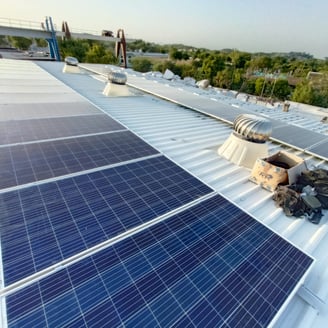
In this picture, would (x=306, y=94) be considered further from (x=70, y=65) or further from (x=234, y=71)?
(x=70, y=65)

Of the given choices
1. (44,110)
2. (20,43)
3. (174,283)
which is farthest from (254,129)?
(20,43)

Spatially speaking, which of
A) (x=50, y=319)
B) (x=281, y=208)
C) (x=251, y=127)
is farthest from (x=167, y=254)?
(x=251, y=127)

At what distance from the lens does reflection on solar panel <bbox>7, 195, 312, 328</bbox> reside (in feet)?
9.02

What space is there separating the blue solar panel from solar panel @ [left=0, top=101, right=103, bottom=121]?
5591mm

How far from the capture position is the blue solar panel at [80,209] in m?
3.39

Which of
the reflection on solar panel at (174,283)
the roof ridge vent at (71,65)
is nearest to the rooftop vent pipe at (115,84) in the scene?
the roof ridge vent at (71,65)

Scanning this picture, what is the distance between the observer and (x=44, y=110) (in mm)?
9852

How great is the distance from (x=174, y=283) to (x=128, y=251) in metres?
0.94

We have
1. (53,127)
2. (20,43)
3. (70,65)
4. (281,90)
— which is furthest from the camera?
(20,43)

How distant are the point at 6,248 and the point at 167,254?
2685 millimetres

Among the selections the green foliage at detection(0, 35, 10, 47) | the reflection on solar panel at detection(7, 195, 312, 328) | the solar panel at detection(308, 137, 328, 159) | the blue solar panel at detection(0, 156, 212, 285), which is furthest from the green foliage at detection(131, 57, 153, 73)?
the reflection on solar panel at detection(7, 195, 312, 328)

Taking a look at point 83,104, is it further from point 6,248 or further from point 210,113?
point 6,248

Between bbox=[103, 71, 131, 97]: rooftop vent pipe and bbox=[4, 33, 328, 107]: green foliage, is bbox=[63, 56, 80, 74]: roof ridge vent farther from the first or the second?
bbox=[4, 33, 328, 107]: green foliage

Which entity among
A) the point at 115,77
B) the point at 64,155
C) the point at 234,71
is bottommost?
the point at 234,71
